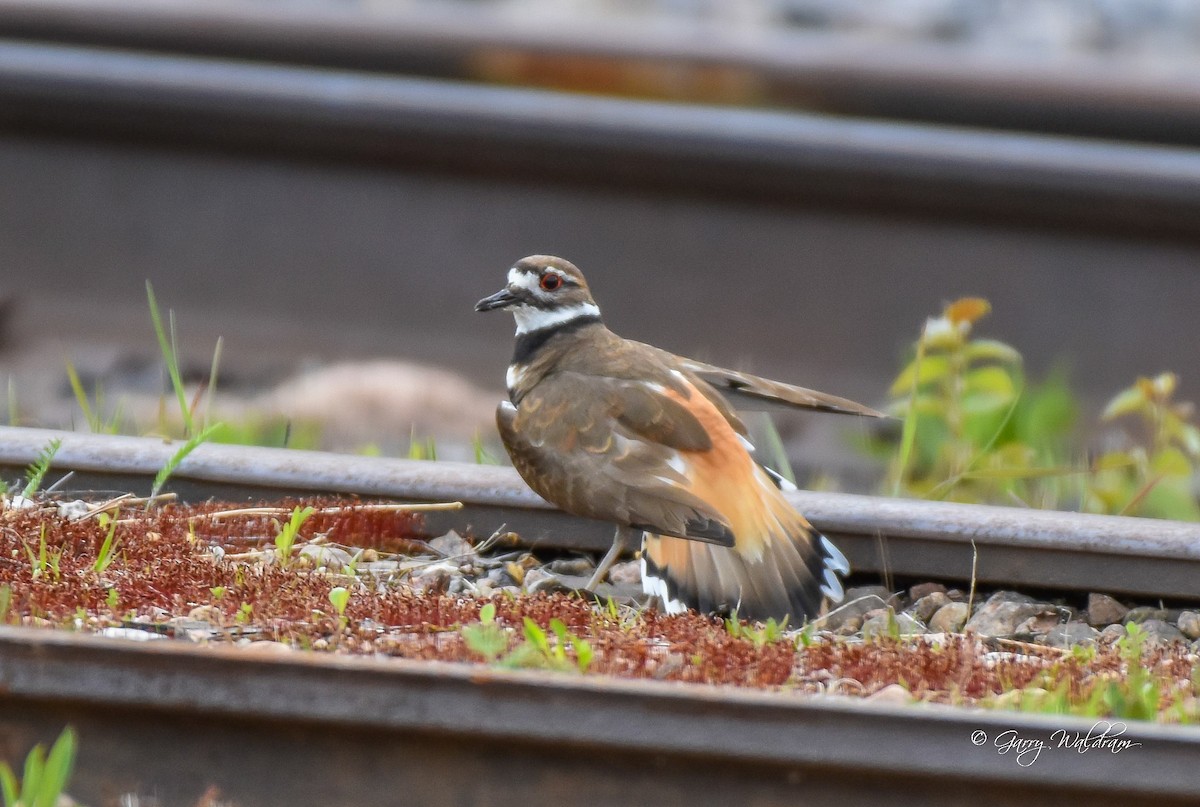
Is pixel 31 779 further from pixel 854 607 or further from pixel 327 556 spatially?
pixel 854 607

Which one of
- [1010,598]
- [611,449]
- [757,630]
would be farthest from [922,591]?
[611,449]

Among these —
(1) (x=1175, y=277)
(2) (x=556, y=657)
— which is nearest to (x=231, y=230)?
(1) (x=1175, y=277)

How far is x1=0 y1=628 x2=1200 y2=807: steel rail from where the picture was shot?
7.30ft

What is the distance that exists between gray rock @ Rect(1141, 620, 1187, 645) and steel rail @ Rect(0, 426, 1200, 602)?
11 centimetres

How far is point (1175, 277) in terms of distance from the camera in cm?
611

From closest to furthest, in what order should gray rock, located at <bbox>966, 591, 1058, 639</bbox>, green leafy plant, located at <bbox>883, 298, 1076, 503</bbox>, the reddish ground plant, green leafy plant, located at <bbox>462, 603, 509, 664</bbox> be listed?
green leafy plant, located at <bbox>462, 603, 509, 664</bbox>
the reddish ground plant
gray rock, located at <bbox>966, 591, 1058, 639</bbox>
green leafy plant, located at <bbox>883, 298, 1076, 503</bbox>

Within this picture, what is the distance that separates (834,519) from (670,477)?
1.56 ft

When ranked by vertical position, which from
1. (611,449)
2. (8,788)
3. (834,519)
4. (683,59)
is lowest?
(8,788)

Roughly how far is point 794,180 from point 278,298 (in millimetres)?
2150

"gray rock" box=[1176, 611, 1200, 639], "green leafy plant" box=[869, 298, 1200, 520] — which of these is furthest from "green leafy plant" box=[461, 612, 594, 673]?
"green leafy plant" box=[869, 298, 1200, 520]

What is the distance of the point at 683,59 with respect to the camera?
6.54 meters

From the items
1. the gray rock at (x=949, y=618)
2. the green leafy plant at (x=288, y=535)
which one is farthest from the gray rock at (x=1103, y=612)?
the green leafy plant at (x=288, y=535)

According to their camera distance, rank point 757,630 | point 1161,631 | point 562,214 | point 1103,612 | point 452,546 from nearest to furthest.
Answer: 1. point 757,630
2. point 1161,631
3. point 1103,612
4. point 452,546
5. point 562,214

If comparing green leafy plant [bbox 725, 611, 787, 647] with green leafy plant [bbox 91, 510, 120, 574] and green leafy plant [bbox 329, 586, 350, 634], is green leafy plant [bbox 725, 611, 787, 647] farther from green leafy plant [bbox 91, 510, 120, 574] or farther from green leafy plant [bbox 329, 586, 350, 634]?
green leafy plant [bbox 91, 510, 120, 574]
